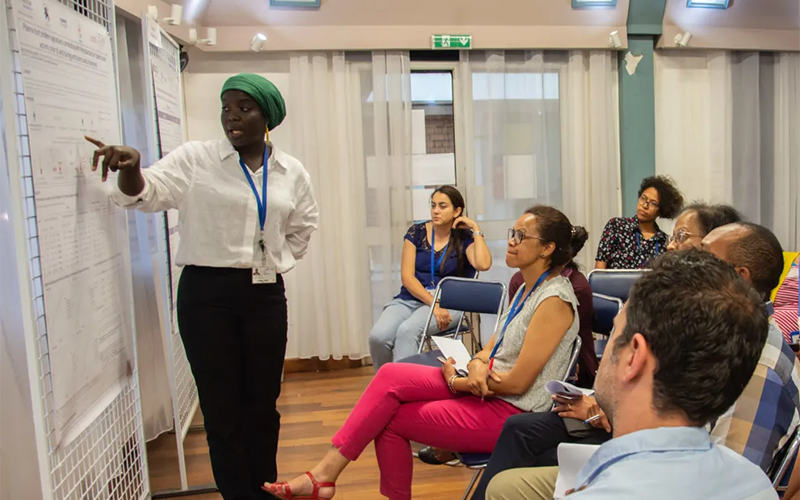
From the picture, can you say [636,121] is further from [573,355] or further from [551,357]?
[551,357]

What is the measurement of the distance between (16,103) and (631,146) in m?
4.00

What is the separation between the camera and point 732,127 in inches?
176

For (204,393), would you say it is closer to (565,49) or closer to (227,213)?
(227,213)

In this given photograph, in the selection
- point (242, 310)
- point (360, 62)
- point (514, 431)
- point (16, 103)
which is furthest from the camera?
point (360, 62)

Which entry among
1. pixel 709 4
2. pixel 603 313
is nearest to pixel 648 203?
pixel 603 313

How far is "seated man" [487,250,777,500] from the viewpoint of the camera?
80 centimetres

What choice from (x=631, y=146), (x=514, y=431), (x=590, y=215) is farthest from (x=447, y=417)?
(x=631, y=146)

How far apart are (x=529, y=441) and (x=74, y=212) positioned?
1.49 metres

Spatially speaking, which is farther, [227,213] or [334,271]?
[334,271]

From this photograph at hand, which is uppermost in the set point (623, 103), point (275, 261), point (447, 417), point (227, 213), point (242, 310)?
point (623, 103)

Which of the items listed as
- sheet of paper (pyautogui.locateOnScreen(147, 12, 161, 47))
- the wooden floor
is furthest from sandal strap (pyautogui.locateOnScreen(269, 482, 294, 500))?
sheet of paper (pyautogui.locateOnScreen(147, 12, 161, 47))

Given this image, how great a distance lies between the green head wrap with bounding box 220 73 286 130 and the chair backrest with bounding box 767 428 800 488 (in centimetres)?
183

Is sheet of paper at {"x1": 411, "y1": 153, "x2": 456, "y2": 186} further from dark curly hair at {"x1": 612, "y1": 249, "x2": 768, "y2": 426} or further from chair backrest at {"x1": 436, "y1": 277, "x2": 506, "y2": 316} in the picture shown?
dark curly hair at {"x1": 612, "y1": 249, "x2": 768, "y2": 426}

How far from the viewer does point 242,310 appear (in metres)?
2.07
